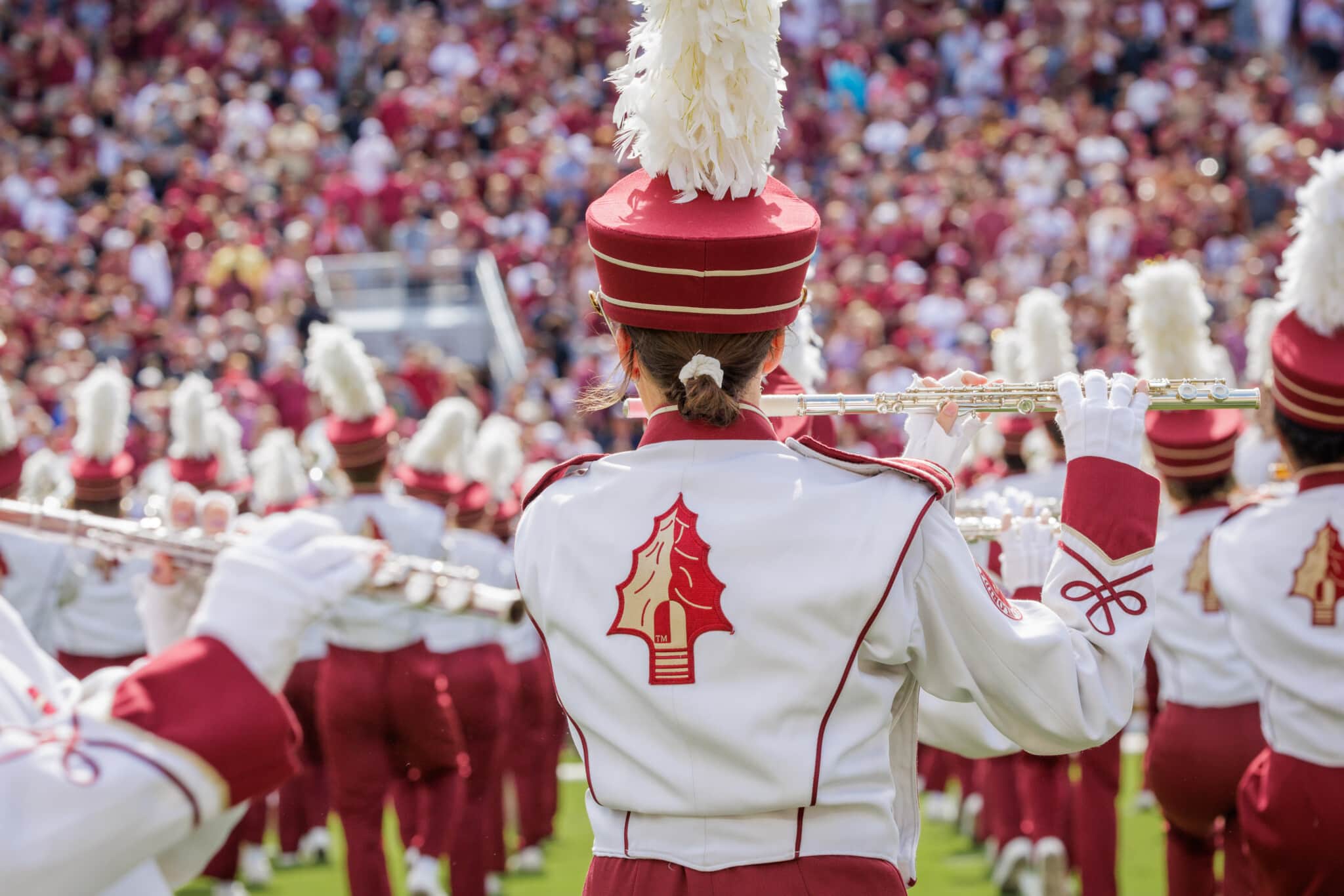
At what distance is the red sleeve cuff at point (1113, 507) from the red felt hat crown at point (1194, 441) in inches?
115

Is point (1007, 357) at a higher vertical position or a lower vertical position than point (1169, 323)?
lower

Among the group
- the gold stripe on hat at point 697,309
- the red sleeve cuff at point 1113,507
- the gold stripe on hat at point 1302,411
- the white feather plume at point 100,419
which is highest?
the gold stripe on hat at point 697,309

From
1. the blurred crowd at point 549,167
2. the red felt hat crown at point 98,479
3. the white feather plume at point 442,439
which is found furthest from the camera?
the blurred crowd at point 549,167

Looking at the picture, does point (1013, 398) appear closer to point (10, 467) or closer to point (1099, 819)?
point (1099, 819)

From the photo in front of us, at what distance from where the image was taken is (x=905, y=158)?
63.2ft

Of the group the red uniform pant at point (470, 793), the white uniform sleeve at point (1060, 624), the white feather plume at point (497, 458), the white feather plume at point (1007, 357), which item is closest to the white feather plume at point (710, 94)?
the white uniform sleeve at point (1060, 624)

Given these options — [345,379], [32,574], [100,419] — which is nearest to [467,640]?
[345,379]

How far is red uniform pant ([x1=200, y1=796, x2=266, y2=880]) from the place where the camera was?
→ 6.95 metres

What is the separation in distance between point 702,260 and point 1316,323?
7.36 ft

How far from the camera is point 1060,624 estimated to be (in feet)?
8.38

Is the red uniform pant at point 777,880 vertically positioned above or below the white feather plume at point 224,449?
above

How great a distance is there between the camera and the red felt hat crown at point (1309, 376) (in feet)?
12.8

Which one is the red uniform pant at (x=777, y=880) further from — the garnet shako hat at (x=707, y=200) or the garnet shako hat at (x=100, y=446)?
the garnet shako hat at (x=100, y=446)

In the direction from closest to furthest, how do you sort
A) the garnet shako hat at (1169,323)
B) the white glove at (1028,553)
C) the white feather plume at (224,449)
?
the white glove at (1028,553), the garnet shako hat at (1169,323), the white feather plume at (224,449)
